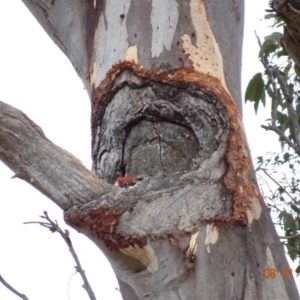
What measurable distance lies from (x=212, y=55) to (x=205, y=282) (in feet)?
1.54

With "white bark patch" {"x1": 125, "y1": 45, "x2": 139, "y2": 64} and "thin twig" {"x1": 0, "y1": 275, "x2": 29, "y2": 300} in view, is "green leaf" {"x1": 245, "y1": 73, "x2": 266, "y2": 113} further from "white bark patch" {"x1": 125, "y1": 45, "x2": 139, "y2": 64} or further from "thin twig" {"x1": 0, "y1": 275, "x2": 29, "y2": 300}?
"thin twig" {"x1": 0, "y1": 275, "x2": 29, "y2": 300}

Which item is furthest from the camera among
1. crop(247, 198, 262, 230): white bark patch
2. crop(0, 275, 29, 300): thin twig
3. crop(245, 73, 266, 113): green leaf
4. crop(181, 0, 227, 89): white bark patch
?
crop(245, 73, 266, 113): green leaf

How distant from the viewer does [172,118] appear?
1106 mm

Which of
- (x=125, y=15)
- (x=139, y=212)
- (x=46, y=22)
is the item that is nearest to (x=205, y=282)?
(x=139, y=212)

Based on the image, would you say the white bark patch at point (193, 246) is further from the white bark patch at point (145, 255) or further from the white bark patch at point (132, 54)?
the white bark patch at point (132, 54)

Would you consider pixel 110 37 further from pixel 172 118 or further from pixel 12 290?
pixel 12 290

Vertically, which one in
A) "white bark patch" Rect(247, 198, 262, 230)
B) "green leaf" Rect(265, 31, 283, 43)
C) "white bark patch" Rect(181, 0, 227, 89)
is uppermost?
"green leaf" Rect(265, 31, 283, 43)

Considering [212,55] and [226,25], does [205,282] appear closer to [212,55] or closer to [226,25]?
[212,55]

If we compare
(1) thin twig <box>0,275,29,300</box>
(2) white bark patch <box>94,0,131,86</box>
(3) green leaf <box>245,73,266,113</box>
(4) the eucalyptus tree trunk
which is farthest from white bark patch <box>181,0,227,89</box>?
(3) green leaf <box>245,73,266,113</box>

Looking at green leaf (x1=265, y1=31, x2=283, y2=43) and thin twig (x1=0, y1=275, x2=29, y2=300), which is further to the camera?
green leaf (x1=265, y1=31, x2=283, y2=43)

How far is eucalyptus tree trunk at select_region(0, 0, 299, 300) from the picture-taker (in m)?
0.94

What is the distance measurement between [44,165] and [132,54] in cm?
32

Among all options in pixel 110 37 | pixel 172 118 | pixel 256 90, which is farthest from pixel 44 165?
pixel 256 90

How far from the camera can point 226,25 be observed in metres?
1.28
